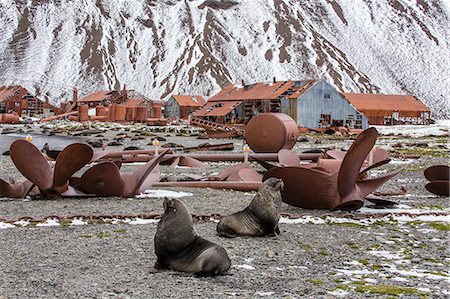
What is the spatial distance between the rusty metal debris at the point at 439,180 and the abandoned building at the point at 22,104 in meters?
80.1

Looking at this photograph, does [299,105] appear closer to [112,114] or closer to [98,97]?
[112,114]

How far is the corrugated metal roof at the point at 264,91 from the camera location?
5656 cm

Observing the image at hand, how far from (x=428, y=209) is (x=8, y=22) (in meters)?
196

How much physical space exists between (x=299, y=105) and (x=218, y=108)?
11.9 metres

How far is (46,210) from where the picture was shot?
1005 centimetres

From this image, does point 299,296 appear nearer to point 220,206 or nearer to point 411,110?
point 220,206

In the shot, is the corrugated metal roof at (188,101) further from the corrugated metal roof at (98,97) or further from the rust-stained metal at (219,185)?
the rust-stained metal at (219,185)

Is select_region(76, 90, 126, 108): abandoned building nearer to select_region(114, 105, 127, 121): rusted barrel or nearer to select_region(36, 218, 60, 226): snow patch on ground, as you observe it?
select_region(114, 105, 127, 121): rusted barrel

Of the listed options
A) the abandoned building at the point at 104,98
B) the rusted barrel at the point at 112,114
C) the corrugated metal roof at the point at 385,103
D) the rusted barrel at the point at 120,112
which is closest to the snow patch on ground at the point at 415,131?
the corrugated metal roof at the point at 385,103

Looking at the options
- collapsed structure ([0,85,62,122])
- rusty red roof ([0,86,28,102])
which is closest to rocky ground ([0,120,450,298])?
collapsed structure ([0,85,62,122])

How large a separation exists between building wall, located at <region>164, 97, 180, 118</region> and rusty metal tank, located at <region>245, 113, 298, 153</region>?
75.0 meters

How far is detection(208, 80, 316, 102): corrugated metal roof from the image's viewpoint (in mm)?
56562

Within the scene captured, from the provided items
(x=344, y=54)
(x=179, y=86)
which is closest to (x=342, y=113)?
(x=179, y=86)

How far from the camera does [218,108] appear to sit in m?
64.1
